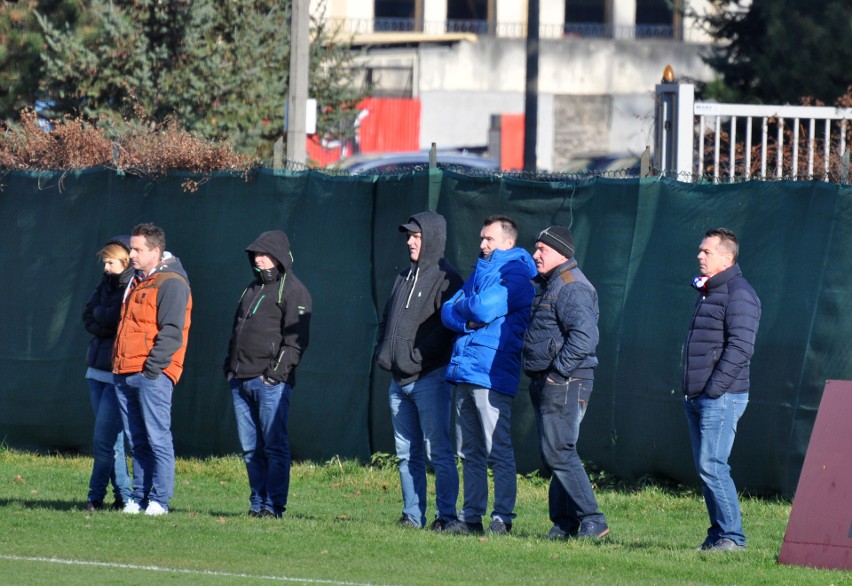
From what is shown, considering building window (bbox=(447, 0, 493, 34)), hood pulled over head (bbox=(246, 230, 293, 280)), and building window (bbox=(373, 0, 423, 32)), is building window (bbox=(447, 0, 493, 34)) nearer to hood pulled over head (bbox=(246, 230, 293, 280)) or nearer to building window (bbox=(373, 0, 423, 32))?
building window (bbox=(373, 0, 423, 32))

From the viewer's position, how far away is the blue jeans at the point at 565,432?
827cm

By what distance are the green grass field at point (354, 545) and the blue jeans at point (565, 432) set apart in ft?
0.87

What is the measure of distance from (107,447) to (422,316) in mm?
2352

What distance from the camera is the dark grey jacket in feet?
26.8

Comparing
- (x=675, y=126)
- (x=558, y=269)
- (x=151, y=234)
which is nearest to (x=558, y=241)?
(x=558, y=269)

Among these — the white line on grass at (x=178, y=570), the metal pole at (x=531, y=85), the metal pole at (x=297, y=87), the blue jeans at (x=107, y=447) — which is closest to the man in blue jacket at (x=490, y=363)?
the white line on grass at (x=178, y=570)

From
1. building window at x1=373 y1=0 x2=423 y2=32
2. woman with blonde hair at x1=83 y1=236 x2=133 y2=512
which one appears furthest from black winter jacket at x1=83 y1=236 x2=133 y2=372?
building window at x1=373 y1=0 x2=423 y2=32

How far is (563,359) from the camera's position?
8.16m

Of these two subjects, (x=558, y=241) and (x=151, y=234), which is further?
(x=151, y=234)

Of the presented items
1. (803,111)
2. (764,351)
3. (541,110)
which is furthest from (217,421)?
(541,110)

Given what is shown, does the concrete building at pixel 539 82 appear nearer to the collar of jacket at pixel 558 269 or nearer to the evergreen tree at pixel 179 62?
the evergreen tree at pixel 179 62

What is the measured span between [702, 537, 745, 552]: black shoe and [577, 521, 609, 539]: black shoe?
0.67 meters

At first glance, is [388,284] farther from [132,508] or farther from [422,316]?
[132,508]

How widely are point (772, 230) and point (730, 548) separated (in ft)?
8.20
